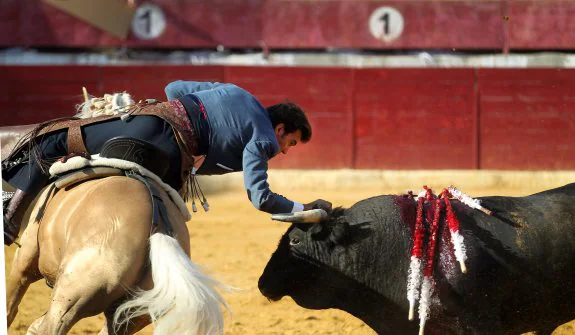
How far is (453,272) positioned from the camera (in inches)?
127

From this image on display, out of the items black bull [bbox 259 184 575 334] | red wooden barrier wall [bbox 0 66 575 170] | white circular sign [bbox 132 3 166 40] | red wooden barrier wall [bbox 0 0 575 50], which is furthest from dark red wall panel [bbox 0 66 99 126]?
black bull [bbox 259 184 575 334]

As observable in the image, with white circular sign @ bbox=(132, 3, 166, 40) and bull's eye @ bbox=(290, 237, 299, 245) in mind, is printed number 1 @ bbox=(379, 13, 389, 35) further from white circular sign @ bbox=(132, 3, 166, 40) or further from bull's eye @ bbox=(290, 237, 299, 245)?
bull's eye @ bbox=(290, 237, 299, 245)

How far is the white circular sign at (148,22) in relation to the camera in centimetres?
1188

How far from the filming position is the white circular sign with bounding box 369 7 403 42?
A: 1173cm

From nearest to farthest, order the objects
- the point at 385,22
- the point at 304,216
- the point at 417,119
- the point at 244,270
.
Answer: the point at 304,216, the point at 244,270, the point at 417,119, the point at 385,22

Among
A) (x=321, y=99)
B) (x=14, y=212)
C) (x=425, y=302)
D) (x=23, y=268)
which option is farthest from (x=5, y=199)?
(x=321, y=99)

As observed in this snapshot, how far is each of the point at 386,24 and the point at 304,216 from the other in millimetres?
8788

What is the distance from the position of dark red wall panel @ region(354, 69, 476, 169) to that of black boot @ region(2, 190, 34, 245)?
26.1 ft

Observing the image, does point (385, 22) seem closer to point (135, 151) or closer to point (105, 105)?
point (105, 105)

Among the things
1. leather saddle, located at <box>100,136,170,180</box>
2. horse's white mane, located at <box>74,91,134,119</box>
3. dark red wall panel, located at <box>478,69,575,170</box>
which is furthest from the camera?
dark red wall panel, located at <box>478,69,575,170</box>

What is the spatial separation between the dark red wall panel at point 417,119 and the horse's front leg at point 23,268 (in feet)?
25.4

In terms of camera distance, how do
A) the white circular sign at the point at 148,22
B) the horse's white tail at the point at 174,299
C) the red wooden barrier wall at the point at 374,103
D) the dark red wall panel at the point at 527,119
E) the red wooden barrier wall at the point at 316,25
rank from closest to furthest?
1. the horse's white tail at the point at 174,299
2. the dark red wall panel at the point at 527,119
3. the red wooden barrier wall at the point at 374,103
4. the red wooden barrier wall at the point at 316,25
5. the white circular sign at the point at 148,22

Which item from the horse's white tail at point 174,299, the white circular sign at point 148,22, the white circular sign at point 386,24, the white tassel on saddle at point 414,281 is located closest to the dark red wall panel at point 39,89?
the white circular sign at point 148,22

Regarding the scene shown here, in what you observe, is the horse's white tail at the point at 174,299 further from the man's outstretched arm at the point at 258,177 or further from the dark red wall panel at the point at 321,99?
the dark red wall panel at the point at 321,99
